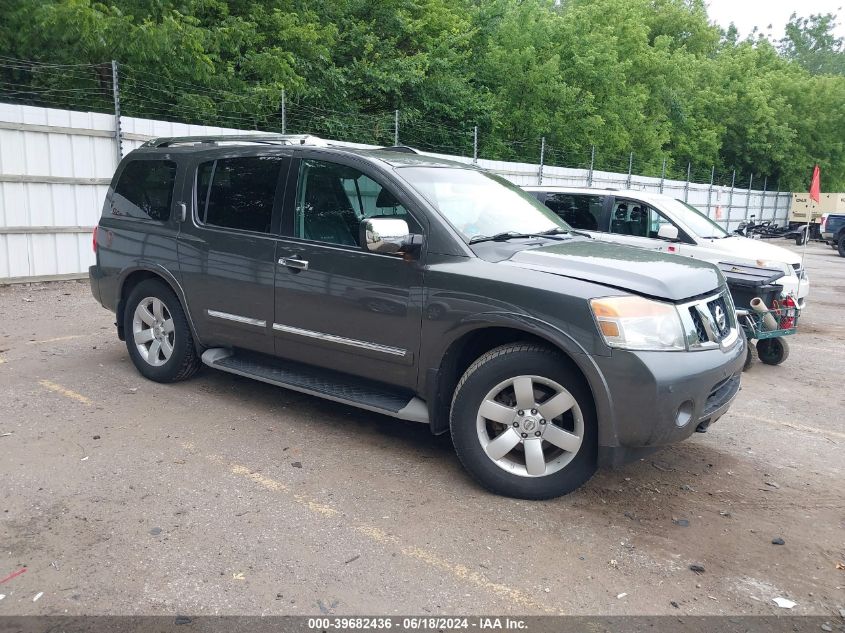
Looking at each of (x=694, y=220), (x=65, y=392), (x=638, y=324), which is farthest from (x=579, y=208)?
(x=65, y=392)

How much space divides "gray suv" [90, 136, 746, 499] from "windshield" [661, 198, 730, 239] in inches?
196

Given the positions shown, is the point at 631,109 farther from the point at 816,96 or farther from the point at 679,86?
the point at 816,96

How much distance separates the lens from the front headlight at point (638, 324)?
3.60 meters

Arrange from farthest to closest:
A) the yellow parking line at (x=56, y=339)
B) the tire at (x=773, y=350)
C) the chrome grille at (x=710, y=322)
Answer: the tire at (x=773, y=350) < the yellow parking line at (x=56, y=339) < the chrome grille at (x=710, y=322)

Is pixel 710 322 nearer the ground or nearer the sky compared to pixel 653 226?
nearer the ground

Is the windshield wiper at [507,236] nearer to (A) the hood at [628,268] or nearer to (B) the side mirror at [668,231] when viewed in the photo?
(A) the hood at [628,268]

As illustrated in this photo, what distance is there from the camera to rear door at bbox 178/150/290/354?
194 inches

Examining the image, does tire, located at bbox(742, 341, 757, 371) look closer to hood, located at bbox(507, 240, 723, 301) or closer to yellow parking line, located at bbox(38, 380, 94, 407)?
hood, located at bbox(507, 240, 723, 301)

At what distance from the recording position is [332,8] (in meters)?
19.7

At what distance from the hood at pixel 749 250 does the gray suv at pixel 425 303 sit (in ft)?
16.0

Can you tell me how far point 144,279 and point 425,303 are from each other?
9.05 feet

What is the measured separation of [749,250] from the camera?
9352 millimetres

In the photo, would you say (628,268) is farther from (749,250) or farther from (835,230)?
(835,230)

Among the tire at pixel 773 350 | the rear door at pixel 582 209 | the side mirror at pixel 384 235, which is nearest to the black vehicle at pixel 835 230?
the rear door at pixel 582 209
